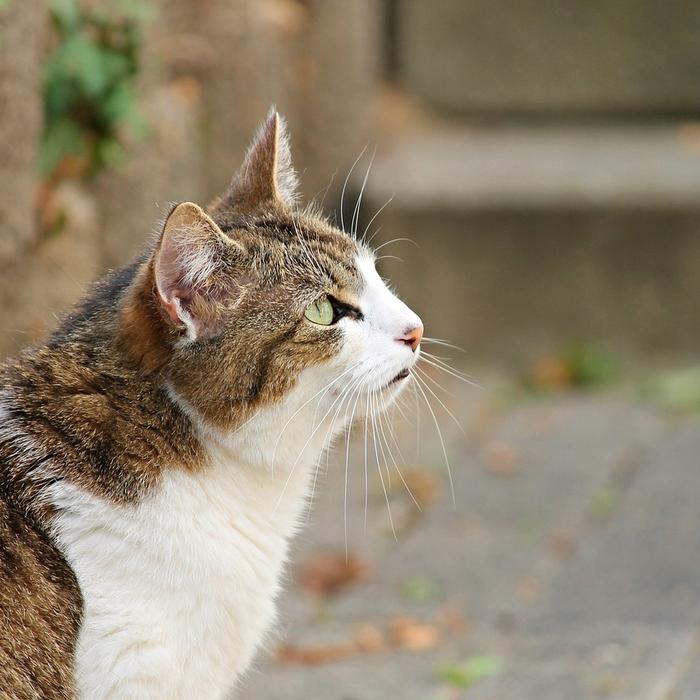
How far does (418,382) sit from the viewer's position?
3.25m

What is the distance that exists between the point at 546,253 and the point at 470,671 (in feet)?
10.5

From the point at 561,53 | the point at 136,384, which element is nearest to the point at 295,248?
the point at 136,384

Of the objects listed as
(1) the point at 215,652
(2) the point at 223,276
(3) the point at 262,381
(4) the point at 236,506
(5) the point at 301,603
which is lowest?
(5) the point at 301,603

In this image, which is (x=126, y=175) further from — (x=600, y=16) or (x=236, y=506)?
(x=600, y=16)

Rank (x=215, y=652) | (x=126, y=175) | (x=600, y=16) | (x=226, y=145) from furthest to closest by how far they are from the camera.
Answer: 1. (x=600, y=16)
2. (x=226, y=145)
3. (x=126, y=175)
4. (x=215, y=652)

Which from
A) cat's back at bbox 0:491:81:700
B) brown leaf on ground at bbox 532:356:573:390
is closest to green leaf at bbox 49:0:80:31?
cat's back at bbox 0:491:81:700

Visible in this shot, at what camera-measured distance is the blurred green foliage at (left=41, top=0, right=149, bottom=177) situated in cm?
428

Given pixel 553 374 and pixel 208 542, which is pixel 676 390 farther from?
pixel 208 542

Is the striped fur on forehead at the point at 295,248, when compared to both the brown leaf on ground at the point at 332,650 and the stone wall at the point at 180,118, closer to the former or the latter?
the stone wall at the point at 180,118

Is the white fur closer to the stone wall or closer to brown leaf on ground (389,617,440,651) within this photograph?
the stone wall

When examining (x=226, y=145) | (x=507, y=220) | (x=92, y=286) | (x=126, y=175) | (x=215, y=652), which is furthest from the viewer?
(x=507, y=220)

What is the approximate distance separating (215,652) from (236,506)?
0.33 meters

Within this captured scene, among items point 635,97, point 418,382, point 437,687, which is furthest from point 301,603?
point 635,97

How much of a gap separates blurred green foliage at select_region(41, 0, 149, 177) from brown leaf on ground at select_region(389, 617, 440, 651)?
1903mm
